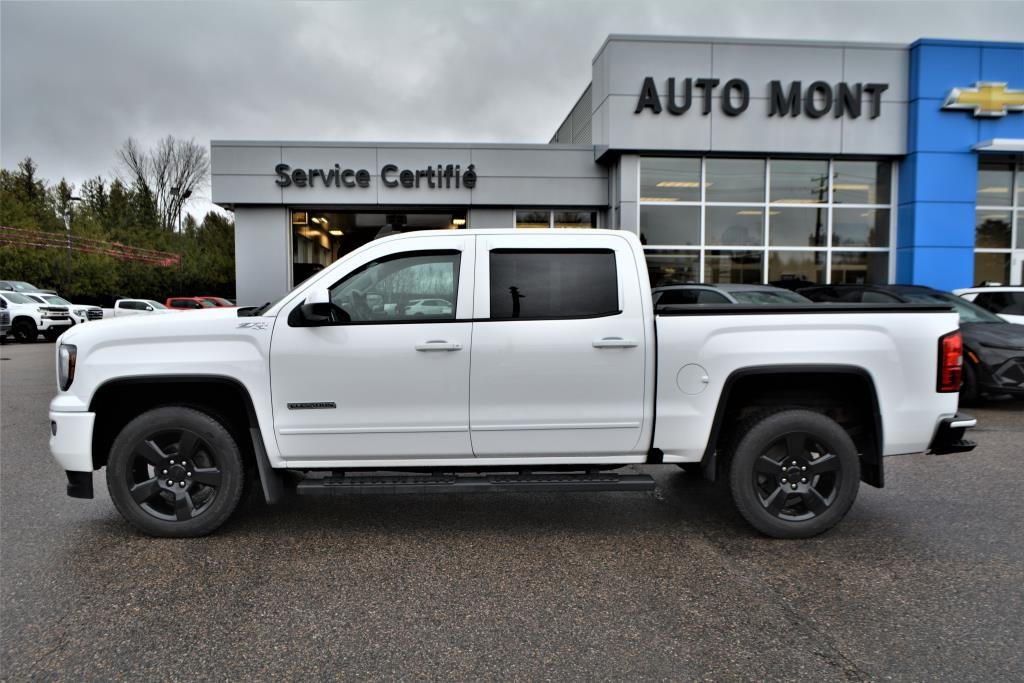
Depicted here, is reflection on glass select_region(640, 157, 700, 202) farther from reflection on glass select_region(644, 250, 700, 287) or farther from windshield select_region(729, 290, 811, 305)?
windshield select_region(729, 290, 811, 305)

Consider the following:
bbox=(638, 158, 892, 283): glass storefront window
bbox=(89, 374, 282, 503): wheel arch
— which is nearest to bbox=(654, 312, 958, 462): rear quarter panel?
bbox=(89, 374, 282, 503): wheel arch

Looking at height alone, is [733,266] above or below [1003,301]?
above

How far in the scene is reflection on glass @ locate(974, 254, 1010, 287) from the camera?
1897 centimetres

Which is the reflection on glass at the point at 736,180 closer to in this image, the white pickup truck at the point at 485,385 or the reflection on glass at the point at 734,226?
the reflection on glass at the point at 734,226

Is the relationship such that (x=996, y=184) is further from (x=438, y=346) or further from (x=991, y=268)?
(x=438, y=346)

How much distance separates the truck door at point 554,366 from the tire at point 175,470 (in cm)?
156

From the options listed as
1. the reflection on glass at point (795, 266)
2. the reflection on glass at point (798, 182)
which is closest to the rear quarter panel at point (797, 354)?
the reflection on glass at point (795, 266)

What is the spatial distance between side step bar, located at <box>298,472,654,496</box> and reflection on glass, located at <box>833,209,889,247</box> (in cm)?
1653

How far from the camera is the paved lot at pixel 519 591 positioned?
304cm

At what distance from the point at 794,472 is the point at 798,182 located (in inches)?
619

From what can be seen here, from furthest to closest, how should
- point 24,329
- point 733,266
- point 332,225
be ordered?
point 24,329
point 332,225
point 733,266

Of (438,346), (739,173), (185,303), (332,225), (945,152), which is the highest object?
(945,152)

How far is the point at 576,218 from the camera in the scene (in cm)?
1977

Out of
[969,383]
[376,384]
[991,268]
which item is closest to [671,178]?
[991,268]
